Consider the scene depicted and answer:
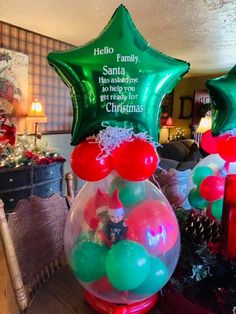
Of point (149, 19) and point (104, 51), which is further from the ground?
point (149, 19)

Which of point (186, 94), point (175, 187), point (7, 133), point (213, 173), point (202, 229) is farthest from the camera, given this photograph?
point (186, 94)

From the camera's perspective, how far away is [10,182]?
115 inches

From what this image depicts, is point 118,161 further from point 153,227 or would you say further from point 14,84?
point 14,84

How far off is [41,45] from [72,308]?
12.1ft

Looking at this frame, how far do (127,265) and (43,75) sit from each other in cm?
368

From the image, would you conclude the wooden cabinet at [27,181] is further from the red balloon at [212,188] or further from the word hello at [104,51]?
the word hello at [104,51]

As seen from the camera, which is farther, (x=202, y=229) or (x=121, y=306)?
(x=202, y=229)

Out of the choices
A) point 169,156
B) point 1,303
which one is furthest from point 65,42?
point 1,303

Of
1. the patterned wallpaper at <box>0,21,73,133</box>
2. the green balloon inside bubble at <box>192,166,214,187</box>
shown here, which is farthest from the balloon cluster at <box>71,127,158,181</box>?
the patterned wallpaper at <box>0,21,73,133</box>

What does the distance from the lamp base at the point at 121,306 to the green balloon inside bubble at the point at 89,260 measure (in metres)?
0.11

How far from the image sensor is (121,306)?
796 mm

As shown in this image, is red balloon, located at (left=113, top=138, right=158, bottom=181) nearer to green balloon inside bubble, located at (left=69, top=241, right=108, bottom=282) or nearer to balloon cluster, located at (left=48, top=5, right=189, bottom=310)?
balloon cluster, located at (left=48, top=5, right=189, bottom=310)

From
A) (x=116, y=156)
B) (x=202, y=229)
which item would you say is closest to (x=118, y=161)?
(x=116, y=156)

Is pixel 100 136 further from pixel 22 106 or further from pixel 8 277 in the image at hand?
pixel 22 106
